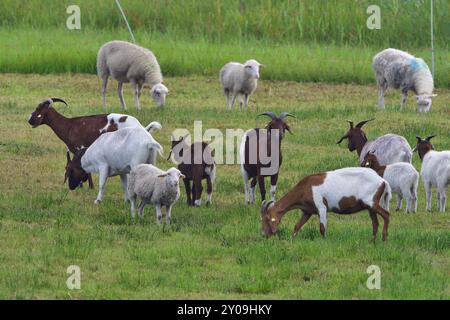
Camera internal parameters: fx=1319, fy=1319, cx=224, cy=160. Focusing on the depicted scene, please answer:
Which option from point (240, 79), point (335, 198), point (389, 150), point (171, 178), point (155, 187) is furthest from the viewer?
point (240, 79)

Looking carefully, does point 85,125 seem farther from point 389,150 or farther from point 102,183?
point 389,150

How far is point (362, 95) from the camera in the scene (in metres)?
27.3

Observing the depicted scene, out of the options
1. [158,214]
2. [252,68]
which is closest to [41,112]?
[158,214]

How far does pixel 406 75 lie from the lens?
24406mm

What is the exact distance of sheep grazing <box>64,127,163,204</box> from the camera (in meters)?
16.4

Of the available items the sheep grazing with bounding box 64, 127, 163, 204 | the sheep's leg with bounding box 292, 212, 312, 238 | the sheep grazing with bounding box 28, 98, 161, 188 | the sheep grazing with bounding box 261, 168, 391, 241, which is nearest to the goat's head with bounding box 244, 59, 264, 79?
the sheep grazing with bounding box 28, 98, 161, 188

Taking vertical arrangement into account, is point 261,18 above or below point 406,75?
above

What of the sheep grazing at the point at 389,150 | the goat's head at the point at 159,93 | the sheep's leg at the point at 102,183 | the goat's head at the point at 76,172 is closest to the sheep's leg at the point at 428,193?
the sheep grazing at the point at 389,150

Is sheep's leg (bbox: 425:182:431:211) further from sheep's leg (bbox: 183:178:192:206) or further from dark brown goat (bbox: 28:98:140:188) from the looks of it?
dark brown goat (bbox: 28:98:140:188)

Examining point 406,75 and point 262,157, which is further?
point 406,75

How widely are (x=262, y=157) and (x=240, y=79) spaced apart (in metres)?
7.78

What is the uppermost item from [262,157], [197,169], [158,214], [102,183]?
[262,157]

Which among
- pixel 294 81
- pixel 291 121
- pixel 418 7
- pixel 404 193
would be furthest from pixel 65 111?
pixel 418 7

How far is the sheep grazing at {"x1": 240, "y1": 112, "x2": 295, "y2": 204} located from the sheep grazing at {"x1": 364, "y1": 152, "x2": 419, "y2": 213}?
1.30 meters
